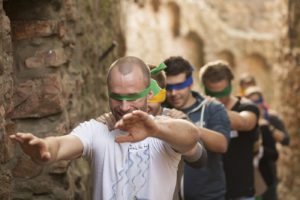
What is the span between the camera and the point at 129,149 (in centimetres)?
277

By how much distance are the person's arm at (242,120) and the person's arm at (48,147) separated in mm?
1816

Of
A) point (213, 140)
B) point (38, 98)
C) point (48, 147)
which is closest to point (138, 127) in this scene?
point (48, 147)

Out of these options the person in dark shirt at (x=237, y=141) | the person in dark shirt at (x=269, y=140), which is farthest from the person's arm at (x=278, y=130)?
the person in dark shirt at (x=237, y=141)

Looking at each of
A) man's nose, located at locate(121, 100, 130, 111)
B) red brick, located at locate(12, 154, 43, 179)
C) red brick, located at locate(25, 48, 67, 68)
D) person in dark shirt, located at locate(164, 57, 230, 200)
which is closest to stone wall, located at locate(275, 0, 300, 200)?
person in dark shirt, located at locate(164, 57, 230, 200)

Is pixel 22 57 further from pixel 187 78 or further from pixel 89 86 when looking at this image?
pixel 89 86

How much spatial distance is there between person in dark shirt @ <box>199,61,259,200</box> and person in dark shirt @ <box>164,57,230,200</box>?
1.48ft

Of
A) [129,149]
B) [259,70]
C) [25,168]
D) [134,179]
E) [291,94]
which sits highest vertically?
[129,149]

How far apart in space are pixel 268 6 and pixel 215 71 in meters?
19.7

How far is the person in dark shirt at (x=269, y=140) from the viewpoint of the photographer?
5805 millimetres

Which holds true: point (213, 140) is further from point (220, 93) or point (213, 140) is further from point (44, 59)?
point (44, 59)

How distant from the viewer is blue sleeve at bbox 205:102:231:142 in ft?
12.9

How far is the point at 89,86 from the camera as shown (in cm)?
507

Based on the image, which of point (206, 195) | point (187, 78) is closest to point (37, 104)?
point (187, 78)

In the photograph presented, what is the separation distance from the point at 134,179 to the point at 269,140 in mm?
3347
